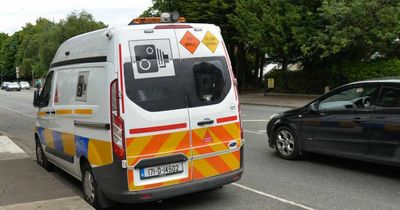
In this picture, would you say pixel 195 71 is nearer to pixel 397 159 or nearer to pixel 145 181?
pixel 145 181

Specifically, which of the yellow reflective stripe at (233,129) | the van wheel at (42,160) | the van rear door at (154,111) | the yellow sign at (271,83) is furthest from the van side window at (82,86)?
the yellow sign at (271,83)

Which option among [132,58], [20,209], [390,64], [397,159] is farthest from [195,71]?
[390,64]

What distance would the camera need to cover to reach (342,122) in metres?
7.69

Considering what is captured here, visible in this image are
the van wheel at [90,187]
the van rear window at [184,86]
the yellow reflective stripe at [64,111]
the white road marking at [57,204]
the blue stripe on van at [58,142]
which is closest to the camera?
the van rear window at [184,86]

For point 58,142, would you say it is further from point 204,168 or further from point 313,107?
point 313,107

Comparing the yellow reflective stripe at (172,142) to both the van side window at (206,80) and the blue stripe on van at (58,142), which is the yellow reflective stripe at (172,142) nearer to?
the van side window at (206,80)

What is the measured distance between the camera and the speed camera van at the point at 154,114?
5.37 metres

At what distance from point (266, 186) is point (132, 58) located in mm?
2899

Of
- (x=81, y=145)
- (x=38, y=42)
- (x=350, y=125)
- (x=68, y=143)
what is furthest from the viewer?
(x=38, y=42)

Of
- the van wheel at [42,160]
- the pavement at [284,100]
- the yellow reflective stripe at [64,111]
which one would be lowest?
the pavement at [284,100]

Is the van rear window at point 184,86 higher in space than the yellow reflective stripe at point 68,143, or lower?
higher

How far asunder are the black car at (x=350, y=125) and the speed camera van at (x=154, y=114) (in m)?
2.30

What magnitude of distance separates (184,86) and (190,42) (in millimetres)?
572

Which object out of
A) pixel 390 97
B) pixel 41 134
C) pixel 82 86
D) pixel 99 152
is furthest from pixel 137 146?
pixel 390 97
